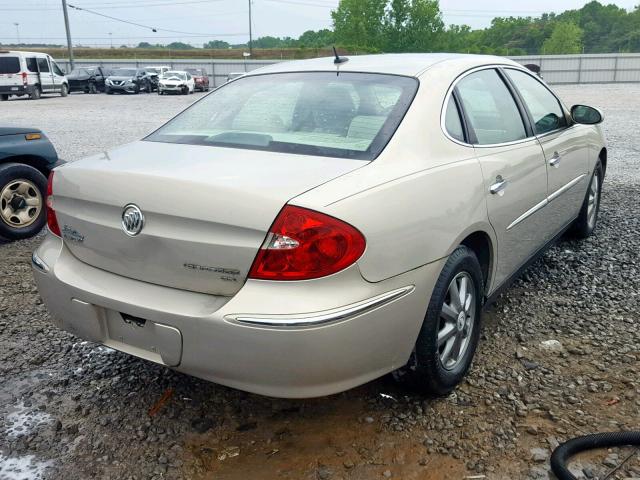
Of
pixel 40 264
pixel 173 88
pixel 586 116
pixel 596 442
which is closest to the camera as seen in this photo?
pixel 596 442

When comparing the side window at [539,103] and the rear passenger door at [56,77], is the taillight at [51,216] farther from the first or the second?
the rear passenger door at [56,77]

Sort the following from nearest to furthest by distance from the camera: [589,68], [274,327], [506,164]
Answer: [274,327] < [506,164] < [589,68]

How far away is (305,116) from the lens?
3.02 m

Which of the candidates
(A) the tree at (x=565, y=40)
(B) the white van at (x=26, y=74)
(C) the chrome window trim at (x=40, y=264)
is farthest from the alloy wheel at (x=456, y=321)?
(A) the tree at (x=565, y=40)

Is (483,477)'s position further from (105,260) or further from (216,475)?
(105,260)

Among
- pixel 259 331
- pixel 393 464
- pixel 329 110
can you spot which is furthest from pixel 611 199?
pixel 259 331

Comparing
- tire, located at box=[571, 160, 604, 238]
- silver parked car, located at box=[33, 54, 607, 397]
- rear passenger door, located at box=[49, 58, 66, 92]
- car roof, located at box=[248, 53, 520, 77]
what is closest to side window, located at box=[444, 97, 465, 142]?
silver parked car, located at box=[33, 54, 607, 397]

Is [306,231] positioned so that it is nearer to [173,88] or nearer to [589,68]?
[173,88]

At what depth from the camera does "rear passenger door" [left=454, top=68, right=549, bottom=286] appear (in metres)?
3.12

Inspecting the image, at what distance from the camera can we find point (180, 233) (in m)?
2.32

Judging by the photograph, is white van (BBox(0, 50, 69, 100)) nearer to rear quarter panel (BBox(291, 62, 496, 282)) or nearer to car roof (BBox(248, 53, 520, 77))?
car roof (BBox(248, 53, 520, 77))

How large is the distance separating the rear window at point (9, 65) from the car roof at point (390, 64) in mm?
28143

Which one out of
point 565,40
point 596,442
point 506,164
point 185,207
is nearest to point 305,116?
point 185,207

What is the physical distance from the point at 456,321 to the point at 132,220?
1518mm
